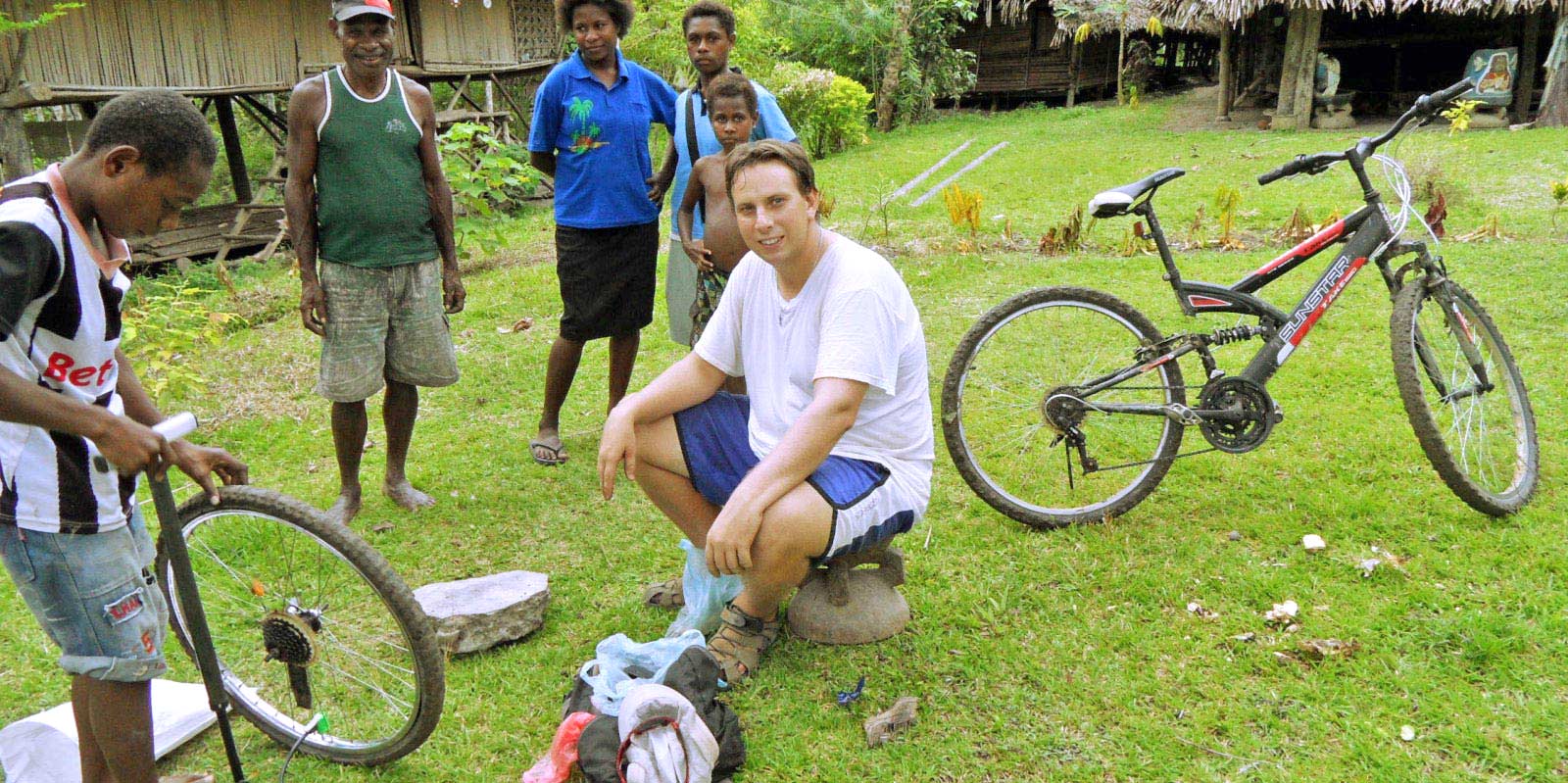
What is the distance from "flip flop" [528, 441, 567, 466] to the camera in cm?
488

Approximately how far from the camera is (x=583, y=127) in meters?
4.47

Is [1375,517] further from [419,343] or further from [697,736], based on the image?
[419,343]

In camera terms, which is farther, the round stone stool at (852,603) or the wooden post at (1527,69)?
the wooden post at (1527,69)

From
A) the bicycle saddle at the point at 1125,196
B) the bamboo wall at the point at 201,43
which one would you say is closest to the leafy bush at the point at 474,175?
the bamboo wall at the point at 201,43

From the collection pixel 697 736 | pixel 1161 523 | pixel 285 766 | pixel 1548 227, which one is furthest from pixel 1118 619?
pixel 1548 227

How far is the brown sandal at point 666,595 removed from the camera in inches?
140

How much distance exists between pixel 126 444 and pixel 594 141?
279cm

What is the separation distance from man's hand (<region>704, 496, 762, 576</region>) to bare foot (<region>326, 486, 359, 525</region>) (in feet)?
7.09

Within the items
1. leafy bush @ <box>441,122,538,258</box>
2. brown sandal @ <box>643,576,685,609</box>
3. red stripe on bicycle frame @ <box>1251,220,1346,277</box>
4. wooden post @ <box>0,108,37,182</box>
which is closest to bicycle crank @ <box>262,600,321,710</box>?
brown sandal @ <box>643,576,685,609</box>

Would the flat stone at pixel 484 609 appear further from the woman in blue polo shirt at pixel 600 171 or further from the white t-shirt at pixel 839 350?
the woman in blue polo shirt at pixel 600 171

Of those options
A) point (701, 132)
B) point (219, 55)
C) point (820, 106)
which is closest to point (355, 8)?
point (701, 132)

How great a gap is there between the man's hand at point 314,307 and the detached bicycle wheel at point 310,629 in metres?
1.16

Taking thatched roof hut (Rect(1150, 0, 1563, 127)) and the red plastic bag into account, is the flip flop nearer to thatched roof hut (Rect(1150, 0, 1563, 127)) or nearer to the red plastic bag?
the red plastic bag

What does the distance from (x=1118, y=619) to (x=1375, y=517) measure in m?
1.24
